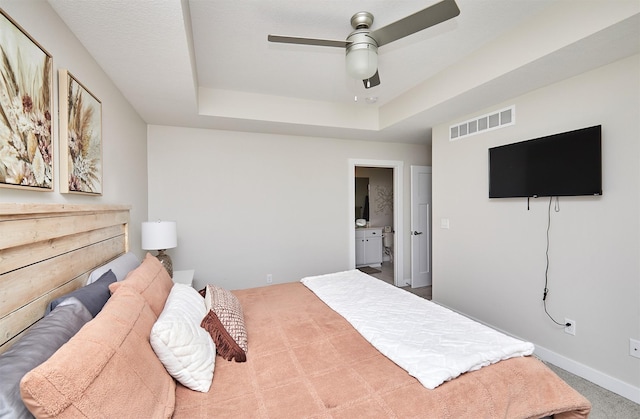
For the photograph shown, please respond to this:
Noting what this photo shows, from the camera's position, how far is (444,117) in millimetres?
3223

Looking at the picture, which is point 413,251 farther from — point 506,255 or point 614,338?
point 614,338

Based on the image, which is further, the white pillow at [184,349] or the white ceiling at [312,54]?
the white ceiling at [312,54]

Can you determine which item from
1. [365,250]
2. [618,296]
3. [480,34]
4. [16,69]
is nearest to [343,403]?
[16,69]

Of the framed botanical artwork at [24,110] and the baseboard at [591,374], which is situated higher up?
the framed botanical artwork at [24,110]

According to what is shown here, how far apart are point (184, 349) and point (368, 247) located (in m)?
5.01

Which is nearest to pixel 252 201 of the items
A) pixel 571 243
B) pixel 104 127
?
pixel 104 127

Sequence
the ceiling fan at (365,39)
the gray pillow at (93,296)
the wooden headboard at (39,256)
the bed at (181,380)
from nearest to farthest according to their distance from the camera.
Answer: the bed at (181,380) < the wooden headboard at (39,256) < the gray pillow at (93,296) < the ceiling fan at (365,39)

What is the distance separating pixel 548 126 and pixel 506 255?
1227mm

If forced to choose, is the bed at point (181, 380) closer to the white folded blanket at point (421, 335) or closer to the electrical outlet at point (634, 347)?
the white folded blanket at point (421, 335)

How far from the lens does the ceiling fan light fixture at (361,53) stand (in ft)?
5.68

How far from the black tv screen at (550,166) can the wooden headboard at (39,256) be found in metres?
3.27

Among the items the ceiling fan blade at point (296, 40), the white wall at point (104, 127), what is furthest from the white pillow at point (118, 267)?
the ceiling fan blade at point (296, 40)

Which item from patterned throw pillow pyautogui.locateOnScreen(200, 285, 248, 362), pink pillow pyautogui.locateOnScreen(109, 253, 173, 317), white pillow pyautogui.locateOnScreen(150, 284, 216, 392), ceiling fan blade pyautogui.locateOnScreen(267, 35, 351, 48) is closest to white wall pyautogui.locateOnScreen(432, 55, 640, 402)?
ceiling fan blade pyautogui.locateOnScreen(267, 35, 351, 48)

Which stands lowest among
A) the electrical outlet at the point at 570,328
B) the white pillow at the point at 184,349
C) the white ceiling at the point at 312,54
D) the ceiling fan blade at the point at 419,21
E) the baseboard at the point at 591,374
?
the baseboard at the point at 591,374
